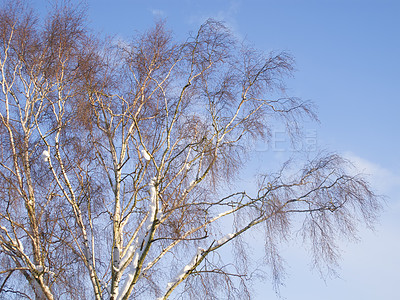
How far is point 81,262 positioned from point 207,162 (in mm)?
2515

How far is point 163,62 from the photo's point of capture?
7863 mm

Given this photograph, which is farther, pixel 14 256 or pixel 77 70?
pixel 77 70

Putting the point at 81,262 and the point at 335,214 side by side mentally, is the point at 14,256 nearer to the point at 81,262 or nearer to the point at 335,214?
the point at 81,262

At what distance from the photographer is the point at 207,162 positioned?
734cm

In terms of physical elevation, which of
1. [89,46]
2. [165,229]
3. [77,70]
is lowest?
[165,229]

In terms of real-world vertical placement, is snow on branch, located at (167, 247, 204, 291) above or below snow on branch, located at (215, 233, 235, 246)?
below

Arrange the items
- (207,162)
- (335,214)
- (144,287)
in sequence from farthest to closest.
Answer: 1. (207,162)
2. (144,287)
3. (335,214)

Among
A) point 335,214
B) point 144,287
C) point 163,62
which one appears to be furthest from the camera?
point 163,62

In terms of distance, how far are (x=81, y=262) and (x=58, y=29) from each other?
4112 mm

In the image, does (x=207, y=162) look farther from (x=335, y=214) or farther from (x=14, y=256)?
(x=14, y=256)

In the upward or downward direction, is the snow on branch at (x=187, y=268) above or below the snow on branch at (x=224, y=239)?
below

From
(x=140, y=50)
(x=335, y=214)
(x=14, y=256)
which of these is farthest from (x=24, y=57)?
(x=335, y=214)

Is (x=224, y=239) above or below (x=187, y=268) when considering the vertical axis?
above

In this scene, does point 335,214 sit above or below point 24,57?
below
